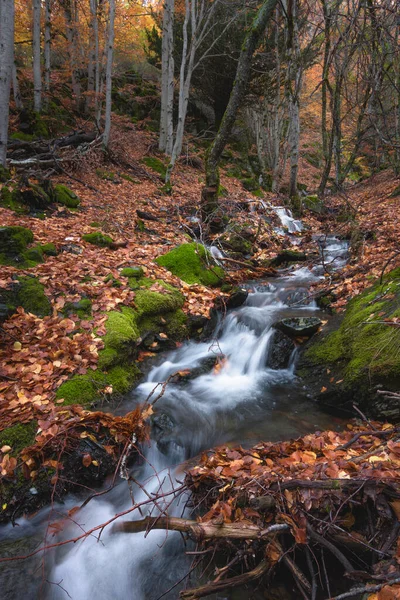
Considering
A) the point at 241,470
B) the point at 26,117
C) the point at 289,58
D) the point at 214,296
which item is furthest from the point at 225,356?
the point at 26,117

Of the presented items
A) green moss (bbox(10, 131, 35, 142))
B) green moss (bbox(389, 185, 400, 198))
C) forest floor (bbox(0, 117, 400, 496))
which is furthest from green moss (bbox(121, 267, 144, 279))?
green moss (bbox(389, 185, 400, 198))

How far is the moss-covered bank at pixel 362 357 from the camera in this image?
3.87 metres

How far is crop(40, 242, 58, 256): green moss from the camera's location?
594 cm

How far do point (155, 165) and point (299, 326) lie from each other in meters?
11.9

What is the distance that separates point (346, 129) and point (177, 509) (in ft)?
83.5

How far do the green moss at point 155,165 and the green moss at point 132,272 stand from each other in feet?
30.7

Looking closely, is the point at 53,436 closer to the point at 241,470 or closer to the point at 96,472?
the point at 96,472

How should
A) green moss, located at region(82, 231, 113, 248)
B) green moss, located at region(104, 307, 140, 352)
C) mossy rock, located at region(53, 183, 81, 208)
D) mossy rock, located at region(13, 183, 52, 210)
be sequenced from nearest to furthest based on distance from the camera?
green moss, located at region(104, 307, 140, 352), green moss, located at region(82, 231, 113, 248), mossy rock, located at region(13, 183, 52, 210), mossy rock, located at region(53, 183, 81, 208)

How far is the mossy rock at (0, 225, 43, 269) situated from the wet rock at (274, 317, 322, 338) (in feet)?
13.9

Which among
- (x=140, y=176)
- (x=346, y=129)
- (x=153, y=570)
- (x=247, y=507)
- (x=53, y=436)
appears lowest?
(x=153, y=570)

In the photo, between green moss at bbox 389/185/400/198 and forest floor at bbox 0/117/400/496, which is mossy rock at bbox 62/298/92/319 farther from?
green moss at bbox 389/185/400/198

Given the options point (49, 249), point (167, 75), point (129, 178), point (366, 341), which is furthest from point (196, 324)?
point (167, 75)

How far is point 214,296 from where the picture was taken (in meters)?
6.67

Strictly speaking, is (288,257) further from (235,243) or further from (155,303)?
(155,303)
